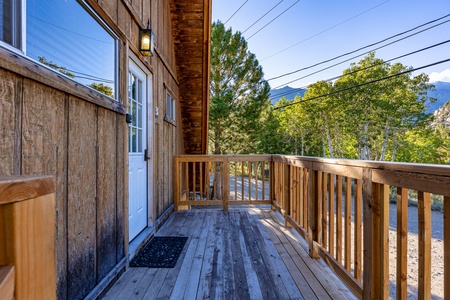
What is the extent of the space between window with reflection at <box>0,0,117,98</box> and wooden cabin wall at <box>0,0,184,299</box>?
0.29 ft

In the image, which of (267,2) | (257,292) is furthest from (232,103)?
(257,292)

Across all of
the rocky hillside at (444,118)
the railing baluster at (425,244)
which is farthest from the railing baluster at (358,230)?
the rocky hillside at (444,118)

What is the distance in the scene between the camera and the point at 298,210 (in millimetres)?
2732

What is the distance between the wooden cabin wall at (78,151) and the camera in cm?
99

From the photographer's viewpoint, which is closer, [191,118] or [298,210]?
[298,210]

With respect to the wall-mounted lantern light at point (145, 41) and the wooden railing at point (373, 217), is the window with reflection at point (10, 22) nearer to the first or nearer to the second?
the wall-mounted lantern light at point (145, 41)

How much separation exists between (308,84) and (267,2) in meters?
6.74

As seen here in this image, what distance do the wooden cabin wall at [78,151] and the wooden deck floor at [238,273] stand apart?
0.33m

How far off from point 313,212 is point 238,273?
892 millimetres

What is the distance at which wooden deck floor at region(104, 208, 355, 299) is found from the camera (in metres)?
1.67

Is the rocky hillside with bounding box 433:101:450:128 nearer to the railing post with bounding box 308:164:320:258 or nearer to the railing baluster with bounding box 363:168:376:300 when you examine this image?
the railing post with bounding box 308:164:320:258

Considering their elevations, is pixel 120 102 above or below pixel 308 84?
below

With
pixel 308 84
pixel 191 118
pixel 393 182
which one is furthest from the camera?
pixel 308 84

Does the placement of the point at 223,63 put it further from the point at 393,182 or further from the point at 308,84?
the point at 393,182
